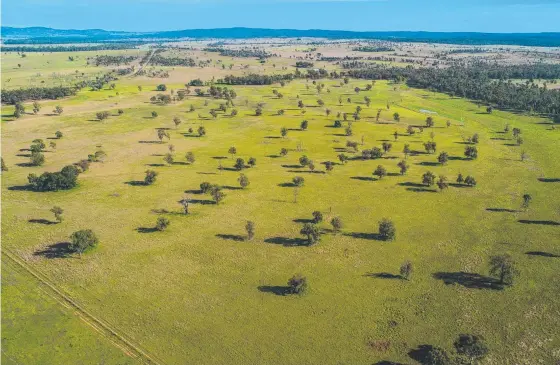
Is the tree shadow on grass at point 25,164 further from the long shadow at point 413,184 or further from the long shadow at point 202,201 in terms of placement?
the long shadow at point 413,184

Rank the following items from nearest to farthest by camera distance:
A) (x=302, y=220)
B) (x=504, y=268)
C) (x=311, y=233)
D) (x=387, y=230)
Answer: (x=504, y=268) → (x=311, y=233) → (x=387, y=230) → (x=302, y=220)

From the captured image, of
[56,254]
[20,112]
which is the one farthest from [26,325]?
[20,112]

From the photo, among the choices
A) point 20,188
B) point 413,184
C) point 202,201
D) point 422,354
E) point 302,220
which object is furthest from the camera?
point 413,184

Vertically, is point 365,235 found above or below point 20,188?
below

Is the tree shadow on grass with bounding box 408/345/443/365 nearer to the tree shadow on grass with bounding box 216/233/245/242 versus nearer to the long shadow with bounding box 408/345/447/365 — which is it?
the long shadow with bounding box 408/345/447/365

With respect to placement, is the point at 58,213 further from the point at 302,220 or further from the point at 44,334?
the point at 302,220

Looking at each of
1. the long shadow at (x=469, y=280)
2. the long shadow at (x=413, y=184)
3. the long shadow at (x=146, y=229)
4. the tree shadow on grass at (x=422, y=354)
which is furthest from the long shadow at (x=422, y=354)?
the long shadow at (x=413, y=184)

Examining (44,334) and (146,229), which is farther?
(146,229)

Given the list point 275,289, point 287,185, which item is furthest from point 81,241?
point 287,185
